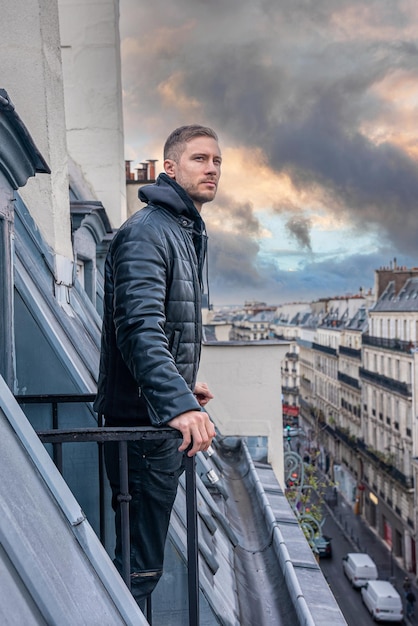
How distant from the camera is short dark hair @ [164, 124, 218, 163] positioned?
2.69 metres

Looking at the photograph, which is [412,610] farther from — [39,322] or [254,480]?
[39,322]

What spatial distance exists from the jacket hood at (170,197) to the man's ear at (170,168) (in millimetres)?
19

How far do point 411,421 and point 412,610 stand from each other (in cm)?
976

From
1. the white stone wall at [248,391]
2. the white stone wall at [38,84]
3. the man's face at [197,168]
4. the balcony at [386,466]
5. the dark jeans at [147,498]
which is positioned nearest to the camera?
the dark jeans at [147,498]

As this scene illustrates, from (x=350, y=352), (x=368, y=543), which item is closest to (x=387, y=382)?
(x=368, y=543)

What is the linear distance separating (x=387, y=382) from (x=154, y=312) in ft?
121

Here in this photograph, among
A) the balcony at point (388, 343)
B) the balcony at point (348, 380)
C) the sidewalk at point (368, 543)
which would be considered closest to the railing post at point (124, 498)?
the sidewalk at point (368, 543)

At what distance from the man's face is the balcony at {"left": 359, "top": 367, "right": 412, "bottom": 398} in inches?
1307

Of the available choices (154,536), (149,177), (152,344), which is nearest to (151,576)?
(154,536)

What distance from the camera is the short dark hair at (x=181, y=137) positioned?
2691mm

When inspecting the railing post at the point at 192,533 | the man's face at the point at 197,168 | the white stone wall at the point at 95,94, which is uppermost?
the white stone wall at the point at 95,94

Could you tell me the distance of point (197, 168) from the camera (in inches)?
106

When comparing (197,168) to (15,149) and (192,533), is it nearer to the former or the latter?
(15,149)

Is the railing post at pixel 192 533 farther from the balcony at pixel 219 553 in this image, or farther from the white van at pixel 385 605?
the white van at pixel 385 605
